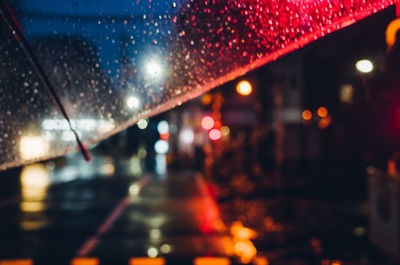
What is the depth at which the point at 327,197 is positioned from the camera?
1435 centimetres

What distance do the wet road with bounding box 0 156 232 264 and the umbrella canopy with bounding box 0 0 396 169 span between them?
481cm

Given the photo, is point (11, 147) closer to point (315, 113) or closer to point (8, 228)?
point (8, 228)

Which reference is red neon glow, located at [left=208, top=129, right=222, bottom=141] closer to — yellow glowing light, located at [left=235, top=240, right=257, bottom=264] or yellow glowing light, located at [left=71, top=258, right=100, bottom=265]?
yellow glowing light, located at [left=235, top=240, right=257, bottom=264]

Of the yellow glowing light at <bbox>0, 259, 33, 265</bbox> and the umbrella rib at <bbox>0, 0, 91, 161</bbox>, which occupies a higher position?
the umbrella rib at <bbox>0, 0, 91, 161</bbox>

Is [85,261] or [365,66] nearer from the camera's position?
[365,66]

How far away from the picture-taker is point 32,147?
90.5 inches

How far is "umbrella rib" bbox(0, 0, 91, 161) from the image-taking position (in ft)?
5.90

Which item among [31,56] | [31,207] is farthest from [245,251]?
[31,207]

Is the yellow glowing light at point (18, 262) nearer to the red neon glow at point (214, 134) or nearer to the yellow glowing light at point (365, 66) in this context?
the yellow glowing light at point (365, 66)

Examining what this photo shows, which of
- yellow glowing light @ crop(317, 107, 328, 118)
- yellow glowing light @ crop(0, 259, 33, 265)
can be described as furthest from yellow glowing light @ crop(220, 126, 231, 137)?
yellow glowing light @ crop(0, 259, 33, 265)

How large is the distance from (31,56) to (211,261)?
207 inches

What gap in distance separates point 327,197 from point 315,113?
17.0 metres

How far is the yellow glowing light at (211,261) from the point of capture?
6567 mm

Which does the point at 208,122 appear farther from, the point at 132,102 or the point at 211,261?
the point at 132,102
